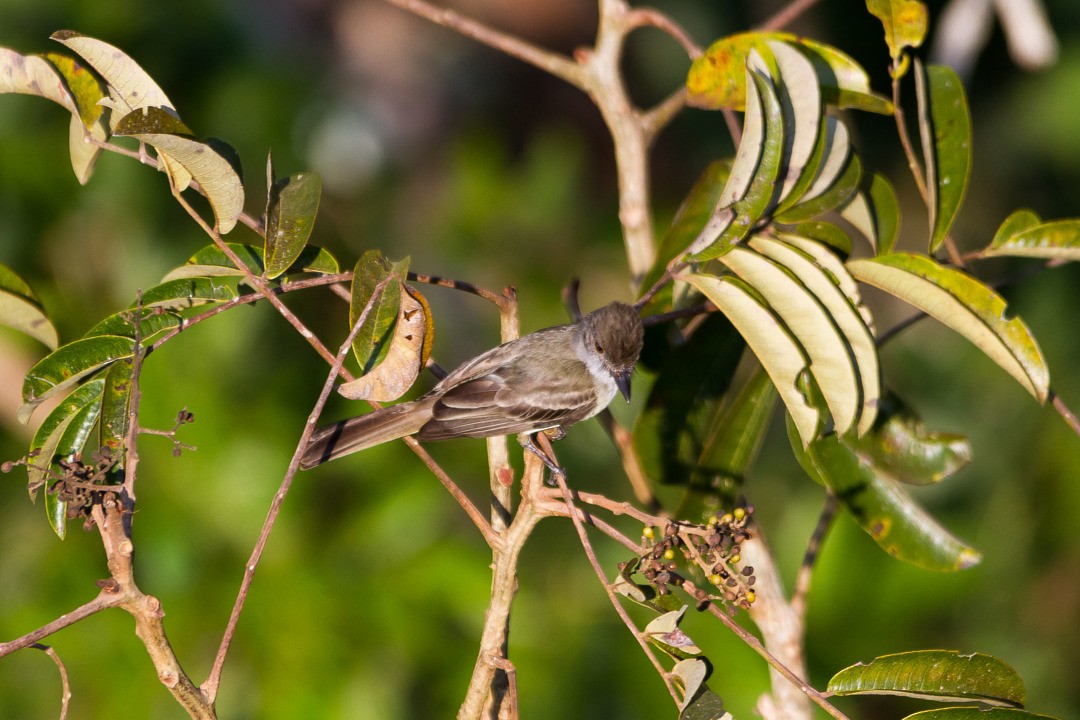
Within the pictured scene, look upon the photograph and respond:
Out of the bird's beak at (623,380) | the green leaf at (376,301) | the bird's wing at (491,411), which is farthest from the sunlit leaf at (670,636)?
the bird's beak at (623,380)

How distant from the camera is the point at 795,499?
543 cm

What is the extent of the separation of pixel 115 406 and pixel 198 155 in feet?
1.87

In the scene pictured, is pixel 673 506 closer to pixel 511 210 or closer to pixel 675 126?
pixel 511 210

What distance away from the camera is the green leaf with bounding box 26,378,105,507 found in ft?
7.21


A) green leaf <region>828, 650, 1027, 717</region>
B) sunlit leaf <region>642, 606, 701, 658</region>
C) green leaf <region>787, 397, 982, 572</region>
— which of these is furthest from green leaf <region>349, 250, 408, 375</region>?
green leaf <region>828, 650, 1027, 717</region>

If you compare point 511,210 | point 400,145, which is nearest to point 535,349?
point 511,210

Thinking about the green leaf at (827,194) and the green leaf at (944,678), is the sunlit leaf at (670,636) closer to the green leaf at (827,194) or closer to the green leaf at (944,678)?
the green leaf at (944,678)

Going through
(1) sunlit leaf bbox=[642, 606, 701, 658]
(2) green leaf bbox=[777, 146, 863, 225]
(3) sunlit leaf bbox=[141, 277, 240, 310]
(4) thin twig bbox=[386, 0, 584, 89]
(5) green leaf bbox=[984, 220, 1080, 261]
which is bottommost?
(1) sunlit leaf bbox=[642, 606, 701, 658]

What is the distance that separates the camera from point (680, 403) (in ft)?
9.80

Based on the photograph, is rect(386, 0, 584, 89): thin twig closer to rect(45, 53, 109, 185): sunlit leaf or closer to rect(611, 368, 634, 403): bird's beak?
rect(611, 368, 634, 403): bird's beak

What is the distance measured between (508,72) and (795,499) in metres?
5.43

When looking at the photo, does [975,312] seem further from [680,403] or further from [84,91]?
[84,91]

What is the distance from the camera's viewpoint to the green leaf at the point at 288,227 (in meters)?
2.19

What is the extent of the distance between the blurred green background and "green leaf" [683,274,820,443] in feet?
6.74
